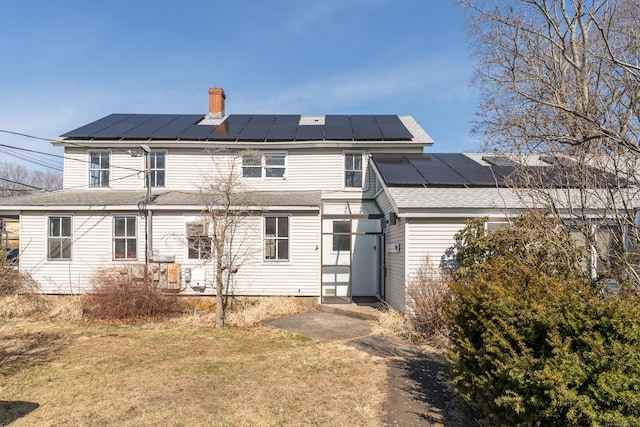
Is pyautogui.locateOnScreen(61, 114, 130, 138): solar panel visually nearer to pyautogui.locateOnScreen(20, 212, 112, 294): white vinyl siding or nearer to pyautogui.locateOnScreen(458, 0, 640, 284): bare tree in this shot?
pyautogui.locateOnScreen(20, 212, 112, 294): white vinyl siding

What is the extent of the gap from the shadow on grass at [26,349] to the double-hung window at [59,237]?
13.2 feet

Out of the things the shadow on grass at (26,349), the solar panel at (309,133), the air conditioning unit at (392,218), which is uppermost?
the solar panel at (309,133)

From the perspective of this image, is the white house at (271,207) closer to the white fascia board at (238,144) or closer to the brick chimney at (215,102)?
the white fascia board at (238,144)

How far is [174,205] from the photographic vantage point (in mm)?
12797

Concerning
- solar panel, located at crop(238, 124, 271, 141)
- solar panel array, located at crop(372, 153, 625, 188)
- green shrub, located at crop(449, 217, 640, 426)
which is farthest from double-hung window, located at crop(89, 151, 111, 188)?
green shrub, located at crop(449, 217, 640, 426)

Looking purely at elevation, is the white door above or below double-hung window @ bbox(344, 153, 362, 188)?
below

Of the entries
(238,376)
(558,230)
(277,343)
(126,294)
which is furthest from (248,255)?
(558,230)

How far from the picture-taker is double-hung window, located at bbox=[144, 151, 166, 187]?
1502 centimetres

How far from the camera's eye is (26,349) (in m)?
8.27

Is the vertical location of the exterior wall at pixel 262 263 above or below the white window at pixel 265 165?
below

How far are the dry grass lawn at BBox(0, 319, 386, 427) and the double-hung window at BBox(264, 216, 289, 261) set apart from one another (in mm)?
3438

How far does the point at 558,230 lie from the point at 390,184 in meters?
5.23

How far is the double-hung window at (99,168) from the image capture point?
1513cm

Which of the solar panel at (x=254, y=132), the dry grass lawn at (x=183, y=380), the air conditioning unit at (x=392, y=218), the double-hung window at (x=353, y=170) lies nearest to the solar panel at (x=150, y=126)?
the solar panel at (x=254, y=132)
